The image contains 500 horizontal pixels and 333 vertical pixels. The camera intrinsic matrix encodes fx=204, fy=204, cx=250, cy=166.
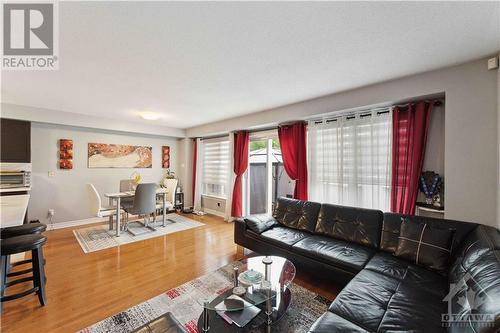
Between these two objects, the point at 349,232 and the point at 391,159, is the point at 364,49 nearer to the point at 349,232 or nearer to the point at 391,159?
the point at 391,159

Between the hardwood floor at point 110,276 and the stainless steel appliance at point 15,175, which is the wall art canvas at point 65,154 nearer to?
the stainless steel appliance at point 15,175

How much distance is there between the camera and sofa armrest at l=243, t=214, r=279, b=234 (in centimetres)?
303

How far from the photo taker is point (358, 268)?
2.01 m

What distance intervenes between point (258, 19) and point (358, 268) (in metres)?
2.39

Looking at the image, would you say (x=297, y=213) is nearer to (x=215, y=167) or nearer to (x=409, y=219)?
(x=409, y=219)

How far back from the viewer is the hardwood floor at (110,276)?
188 cm

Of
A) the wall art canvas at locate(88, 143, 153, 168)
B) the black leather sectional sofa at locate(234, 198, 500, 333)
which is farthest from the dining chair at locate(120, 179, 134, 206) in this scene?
the black leather sectional sofa at locate(234, 198, 500, 333)

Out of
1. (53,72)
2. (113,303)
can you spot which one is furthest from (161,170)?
(113,303)

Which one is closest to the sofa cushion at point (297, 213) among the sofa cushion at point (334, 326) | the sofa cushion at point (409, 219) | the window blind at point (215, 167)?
the sofa cushion at point (409, 219)

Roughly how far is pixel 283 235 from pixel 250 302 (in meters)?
1.32

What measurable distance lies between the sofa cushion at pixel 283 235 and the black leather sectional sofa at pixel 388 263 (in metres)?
0.01

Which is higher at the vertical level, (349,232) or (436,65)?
(436,65)

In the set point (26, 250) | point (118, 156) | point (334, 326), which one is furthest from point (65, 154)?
point (334, 326)

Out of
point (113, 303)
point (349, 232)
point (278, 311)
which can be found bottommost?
point (113, 303)
